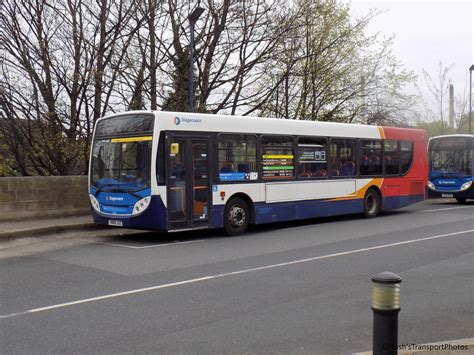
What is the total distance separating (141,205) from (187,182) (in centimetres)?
119

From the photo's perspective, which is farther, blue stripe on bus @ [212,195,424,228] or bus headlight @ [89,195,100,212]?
blue stripe on bus @ [212,195,424,228]

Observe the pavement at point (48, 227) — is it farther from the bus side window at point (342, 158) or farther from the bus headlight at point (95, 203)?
the bus side window at point (342, 158)

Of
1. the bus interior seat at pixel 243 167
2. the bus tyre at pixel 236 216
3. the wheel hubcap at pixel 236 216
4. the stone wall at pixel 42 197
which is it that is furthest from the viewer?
the stone wall at pixel 42 197

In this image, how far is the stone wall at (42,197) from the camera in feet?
48.6

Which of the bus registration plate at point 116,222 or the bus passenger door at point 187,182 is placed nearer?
the bus passenger door at point 187,182

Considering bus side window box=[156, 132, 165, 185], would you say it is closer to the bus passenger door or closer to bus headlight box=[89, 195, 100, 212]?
the bus passenger door

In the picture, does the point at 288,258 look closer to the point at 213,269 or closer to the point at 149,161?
the point at 213,269

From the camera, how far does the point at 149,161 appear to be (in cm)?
1246

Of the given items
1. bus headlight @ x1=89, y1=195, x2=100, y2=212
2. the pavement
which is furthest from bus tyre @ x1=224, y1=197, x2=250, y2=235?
bus headlight @ x1=89, y1=195, x2=100, y2=212

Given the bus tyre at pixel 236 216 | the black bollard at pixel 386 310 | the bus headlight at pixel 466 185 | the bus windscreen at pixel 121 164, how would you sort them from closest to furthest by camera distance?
the black bollard at pixel 386 310 < the bus windscreen at pixel 121 164 < the bus tyre at pixel 236 216 < the bus headlight at pixel 466 185

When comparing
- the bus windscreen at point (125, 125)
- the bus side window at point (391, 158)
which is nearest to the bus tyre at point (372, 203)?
the bus side window at point (391, 158)

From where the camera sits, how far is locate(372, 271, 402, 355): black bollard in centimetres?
411

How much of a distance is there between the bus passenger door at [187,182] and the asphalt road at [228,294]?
61cm

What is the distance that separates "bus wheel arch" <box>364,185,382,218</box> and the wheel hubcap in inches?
220
